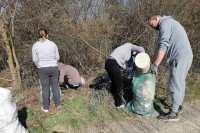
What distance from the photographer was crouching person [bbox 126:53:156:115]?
17.5ft

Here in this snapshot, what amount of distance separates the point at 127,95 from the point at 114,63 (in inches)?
42.4

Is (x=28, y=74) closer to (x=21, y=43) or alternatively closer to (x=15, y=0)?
(x=21, y=43)

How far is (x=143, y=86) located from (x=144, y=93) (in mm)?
125

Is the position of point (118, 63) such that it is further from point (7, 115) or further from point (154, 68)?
point (7, 115)

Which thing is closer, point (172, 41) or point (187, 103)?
point (172, 41)

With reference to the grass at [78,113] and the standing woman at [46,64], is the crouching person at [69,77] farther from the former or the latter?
the standing woman at [46,64]

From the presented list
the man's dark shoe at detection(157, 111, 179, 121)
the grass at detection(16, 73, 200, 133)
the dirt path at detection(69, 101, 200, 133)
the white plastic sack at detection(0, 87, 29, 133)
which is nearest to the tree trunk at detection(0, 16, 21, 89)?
the grass at detection(16, 73, 200, 133)

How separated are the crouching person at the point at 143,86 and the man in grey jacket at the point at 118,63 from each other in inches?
13.2

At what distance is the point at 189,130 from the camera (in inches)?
196

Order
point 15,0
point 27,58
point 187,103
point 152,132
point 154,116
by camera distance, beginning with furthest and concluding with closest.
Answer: point 27,58 → point 15,0 → point 187,103 → point 154,116 → point 152,132

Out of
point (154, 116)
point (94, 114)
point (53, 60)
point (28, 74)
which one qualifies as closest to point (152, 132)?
point (154, 116)

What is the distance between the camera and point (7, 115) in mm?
4293

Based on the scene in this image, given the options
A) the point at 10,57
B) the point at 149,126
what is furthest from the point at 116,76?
the point at 10,57

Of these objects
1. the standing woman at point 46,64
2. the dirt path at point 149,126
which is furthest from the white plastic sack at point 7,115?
the standing woman at point 46,64
